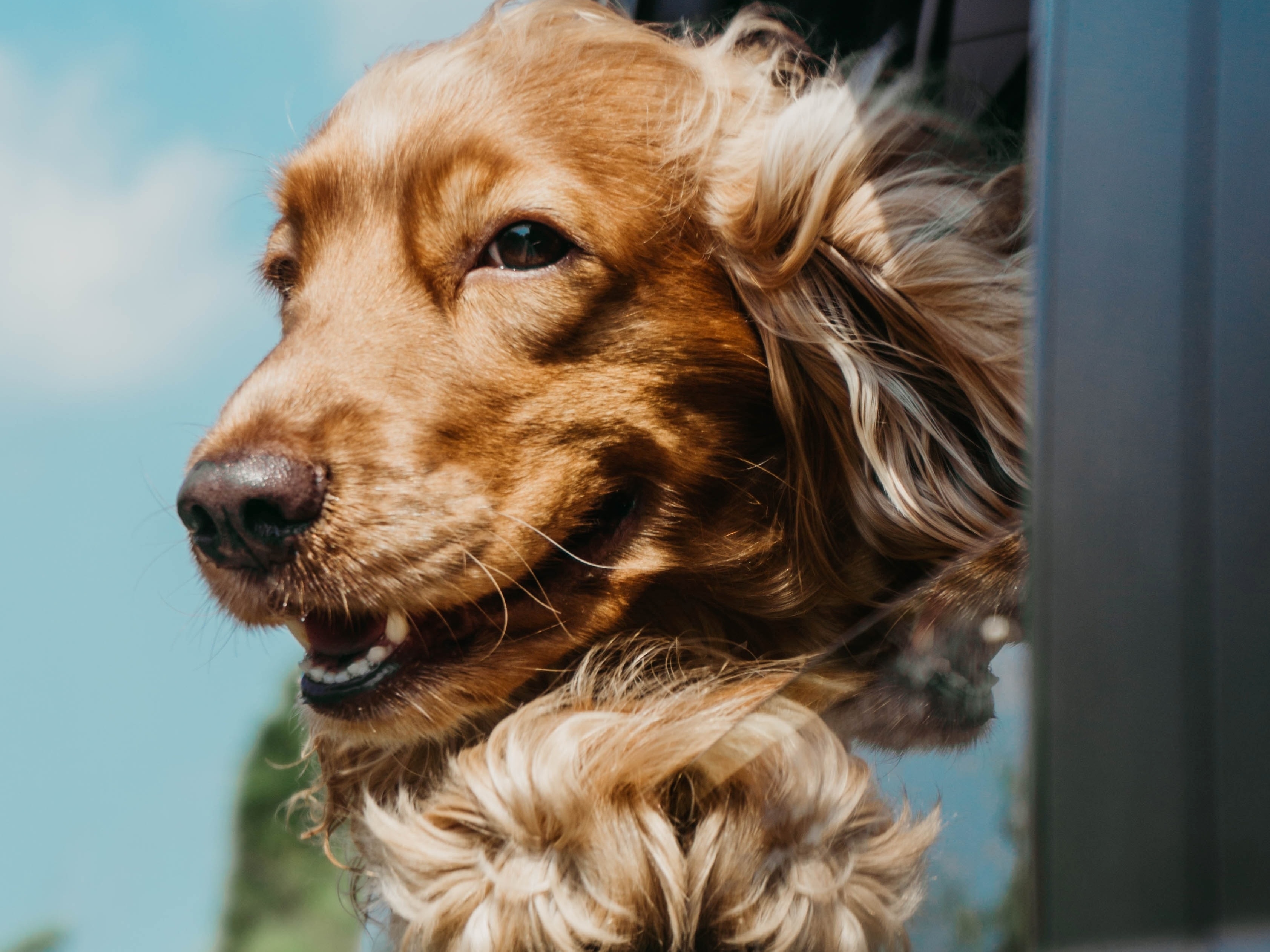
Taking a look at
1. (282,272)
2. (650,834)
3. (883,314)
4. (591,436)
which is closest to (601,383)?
(591,436)

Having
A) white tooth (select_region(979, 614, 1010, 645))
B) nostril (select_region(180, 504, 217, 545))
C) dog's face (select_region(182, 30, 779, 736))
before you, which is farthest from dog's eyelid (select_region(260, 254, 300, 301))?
white tooth (select_region(979, 614, 1010, 645))

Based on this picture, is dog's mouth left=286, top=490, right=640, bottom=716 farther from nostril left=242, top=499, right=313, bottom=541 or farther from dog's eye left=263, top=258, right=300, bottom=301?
dog's eye left=263, top=258, right=300, bottom=301

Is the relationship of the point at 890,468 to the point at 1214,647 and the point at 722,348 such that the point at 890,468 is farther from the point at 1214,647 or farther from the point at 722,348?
the point at 1214,647

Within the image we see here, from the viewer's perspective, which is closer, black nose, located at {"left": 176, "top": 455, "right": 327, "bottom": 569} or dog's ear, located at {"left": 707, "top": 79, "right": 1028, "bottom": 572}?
black nose, located at {"left": 176, "top": 455, "right": 327, "bottom": 569}

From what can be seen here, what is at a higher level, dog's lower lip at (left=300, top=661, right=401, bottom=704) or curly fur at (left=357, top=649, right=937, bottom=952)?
dog's lower lip at (left=300, top=661, right=401, bottom=704)

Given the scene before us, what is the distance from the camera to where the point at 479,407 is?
1.92 metres

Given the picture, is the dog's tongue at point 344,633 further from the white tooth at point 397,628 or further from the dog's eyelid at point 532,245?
the dog's eyelid at point 532,245

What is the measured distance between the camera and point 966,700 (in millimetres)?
1132

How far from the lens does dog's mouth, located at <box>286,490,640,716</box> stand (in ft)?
6.47

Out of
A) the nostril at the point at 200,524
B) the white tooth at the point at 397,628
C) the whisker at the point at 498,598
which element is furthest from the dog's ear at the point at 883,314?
the nostril at the point at 200,524

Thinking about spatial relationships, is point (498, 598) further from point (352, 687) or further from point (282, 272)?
point (282, 272)

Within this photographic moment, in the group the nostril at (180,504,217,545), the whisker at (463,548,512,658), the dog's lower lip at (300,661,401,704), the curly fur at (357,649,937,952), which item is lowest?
the curly fur at (357,649,937,952)

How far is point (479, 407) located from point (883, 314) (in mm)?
730

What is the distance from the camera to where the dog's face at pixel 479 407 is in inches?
71.9
